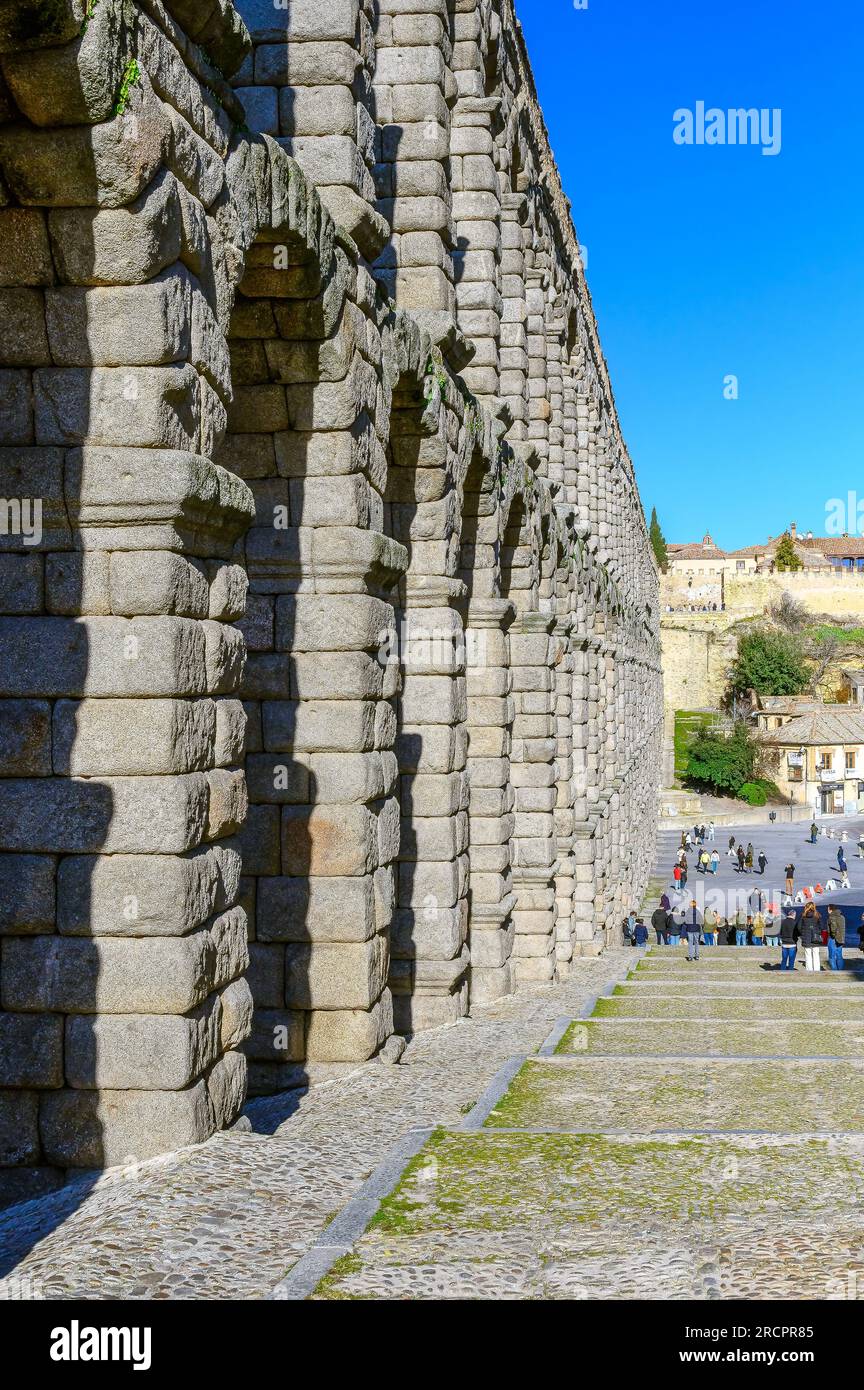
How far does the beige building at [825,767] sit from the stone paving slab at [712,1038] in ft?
170

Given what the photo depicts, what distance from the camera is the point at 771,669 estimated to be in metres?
71.6

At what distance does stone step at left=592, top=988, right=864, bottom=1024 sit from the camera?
37.3 feet

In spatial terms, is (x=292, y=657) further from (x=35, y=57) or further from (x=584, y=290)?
(x=584, y=290)

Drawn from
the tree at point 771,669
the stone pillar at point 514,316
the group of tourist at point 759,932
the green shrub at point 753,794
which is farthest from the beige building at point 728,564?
the stone pillar at point 514,316

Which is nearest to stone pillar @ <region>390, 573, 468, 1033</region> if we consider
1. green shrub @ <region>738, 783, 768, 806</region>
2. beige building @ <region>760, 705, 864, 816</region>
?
green shrub @ <region>738, 783, 768, 806</region>

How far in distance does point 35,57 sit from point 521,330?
1109 cm

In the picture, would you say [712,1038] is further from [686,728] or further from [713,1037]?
[686,728]

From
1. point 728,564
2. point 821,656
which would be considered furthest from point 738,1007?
point 728,564

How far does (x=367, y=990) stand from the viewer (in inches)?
330

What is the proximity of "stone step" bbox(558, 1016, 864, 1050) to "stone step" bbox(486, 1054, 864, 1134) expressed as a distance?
17.6 inches

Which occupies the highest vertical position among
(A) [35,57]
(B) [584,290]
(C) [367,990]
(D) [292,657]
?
(B) [584,290]

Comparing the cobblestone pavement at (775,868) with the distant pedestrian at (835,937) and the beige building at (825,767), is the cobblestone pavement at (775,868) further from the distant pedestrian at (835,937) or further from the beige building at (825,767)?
the distant pedestrian at (835,937)

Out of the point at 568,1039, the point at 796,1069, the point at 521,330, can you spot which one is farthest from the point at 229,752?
the point at 521,330

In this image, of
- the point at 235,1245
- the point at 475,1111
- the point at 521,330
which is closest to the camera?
the point at 235,1245
